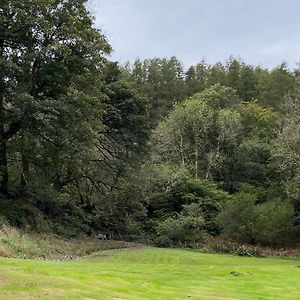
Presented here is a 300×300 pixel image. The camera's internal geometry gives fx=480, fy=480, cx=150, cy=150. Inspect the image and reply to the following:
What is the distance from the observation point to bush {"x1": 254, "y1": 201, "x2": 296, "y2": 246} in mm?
32562

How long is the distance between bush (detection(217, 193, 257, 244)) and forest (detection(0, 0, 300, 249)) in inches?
2.8

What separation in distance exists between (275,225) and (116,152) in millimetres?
12791

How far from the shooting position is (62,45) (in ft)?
89.3

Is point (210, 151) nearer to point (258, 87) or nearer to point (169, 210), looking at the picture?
point (169, 210)

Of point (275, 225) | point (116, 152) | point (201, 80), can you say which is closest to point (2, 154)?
point (116, 152)

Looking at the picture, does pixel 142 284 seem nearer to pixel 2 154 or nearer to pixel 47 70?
pixel 47 70

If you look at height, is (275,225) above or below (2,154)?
below

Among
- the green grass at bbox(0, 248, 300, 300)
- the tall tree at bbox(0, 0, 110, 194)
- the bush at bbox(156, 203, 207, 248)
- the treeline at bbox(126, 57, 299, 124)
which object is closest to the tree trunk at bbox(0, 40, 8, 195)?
the tall tree at bbox(0, 0, 110, 194)

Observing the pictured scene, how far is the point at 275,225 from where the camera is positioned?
107 feet

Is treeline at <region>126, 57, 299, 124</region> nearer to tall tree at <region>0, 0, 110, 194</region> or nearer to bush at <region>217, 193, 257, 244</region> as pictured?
bush at <region>217, 193, 257, 244</region>

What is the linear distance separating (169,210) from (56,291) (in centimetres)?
3225

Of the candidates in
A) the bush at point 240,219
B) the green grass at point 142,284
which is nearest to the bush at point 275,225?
the bush at point 240,219

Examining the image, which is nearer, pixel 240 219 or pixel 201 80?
pixel 240 219

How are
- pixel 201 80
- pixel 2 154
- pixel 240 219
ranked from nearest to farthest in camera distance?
pixel 2 154 < pixel 240 219 < pixel 201 80
